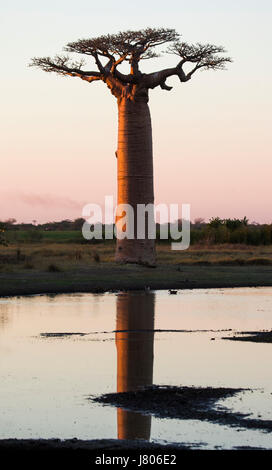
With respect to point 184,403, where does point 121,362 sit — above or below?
above

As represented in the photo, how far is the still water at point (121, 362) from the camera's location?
8.13 metres

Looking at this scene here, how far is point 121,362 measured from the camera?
11945 millimetres

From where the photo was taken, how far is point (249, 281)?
93.4 feet

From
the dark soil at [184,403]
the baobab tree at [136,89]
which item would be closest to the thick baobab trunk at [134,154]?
the baobab tree at [136,89]

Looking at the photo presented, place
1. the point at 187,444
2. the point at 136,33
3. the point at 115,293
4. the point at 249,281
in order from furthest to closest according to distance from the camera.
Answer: the point at 136,33, the point at 249,281, the point at 115,293, the point at 187,444

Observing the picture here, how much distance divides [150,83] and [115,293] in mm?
9954

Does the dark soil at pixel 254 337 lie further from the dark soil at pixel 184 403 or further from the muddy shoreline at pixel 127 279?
the muddy shoreline at pixel 127 279

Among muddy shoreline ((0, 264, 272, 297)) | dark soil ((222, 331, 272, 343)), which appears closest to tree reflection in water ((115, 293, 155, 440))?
dark soil ((222, 331, 272, 343))

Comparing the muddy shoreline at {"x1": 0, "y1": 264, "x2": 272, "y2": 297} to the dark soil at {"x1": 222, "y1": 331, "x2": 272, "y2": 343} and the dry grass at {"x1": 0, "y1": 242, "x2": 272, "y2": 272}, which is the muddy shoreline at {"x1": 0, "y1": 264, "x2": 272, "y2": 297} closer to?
the dry grass at {"x1": 0, "y1": 242, "x2": 272, "y2": 272}

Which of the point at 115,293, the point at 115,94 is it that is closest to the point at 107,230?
the point at 115,94

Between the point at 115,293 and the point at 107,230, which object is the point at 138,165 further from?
the point at 107,230

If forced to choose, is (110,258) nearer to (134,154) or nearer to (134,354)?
(134,154)

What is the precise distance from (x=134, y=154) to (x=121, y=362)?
19807mm

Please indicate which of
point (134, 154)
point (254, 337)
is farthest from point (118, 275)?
point (254, 337)
